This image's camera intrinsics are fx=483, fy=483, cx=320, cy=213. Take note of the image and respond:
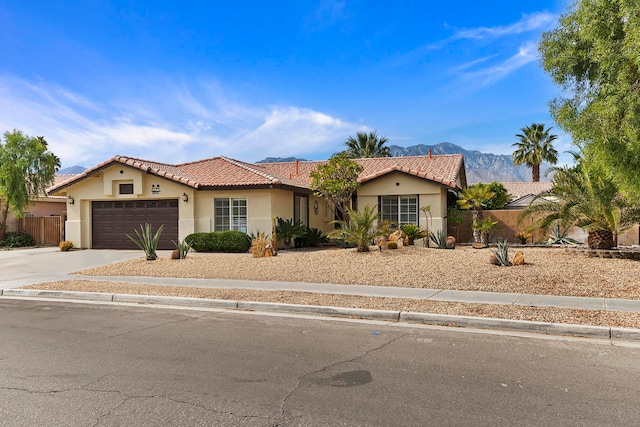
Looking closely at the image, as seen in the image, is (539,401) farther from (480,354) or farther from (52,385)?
(52,385)

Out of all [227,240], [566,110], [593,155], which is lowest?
[227,240]

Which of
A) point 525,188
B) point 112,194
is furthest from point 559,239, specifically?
point 525,188

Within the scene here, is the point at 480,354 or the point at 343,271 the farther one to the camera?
the point at 343,271

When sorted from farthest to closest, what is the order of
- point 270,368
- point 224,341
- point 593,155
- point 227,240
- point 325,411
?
point 227,240, point 593,155, point 224,341, point 270,368, point 325,411

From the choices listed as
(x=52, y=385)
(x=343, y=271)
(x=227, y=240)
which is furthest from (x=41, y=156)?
(x=52, y=385)

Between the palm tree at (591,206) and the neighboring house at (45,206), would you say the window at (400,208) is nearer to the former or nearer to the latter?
the palm tree at (591,206)

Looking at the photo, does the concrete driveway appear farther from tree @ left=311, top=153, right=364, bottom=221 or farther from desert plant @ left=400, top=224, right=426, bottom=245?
desert plant @ left=400, top=224, right=426, bottom=245

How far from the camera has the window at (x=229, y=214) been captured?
21.4 metres

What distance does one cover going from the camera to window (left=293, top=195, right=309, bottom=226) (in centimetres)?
2331

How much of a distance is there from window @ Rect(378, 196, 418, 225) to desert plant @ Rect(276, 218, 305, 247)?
3909mm

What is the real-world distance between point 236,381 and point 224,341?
6.12 feet

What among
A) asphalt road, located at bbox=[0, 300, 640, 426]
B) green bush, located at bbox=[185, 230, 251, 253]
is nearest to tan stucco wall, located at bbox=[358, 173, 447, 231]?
green bush, located at bbox=[185, 230, 251, 253]

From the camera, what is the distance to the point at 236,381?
17.7ft

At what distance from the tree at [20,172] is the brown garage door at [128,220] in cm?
576
